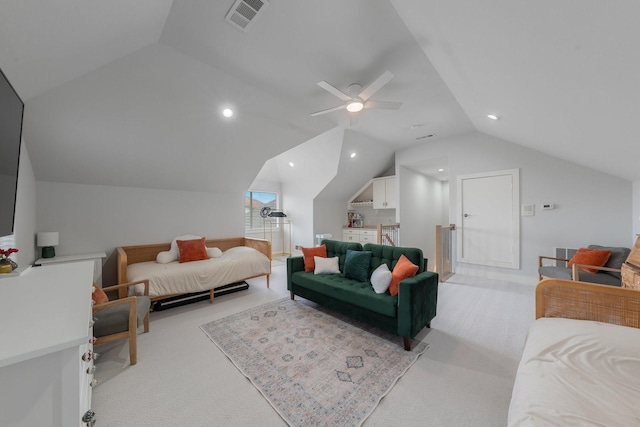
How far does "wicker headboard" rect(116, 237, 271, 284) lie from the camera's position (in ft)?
9.70

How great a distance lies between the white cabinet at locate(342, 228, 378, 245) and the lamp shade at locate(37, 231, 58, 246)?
18.5ft

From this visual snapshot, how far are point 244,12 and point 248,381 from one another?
289cm

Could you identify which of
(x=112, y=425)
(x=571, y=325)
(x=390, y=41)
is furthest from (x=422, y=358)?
(x=390, y=41)

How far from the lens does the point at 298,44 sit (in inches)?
89.6

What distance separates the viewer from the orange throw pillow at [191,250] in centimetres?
371

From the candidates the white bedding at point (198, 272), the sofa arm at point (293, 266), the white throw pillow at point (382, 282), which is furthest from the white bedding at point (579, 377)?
the white bedding at point (198, 272)

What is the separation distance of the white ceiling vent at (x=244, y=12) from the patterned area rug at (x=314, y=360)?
113 inches

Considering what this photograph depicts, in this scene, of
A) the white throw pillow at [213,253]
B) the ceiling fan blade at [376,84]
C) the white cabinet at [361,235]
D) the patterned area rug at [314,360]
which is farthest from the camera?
the white cabinet at [361,235]

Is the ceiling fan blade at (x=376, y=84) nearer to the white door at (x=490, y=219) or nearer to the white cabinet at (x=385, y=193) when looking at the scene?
the white door at (x=490, y=219)

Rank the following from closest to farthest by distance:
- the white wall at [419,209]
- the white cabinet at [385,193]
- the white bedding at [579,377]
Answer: the white bedding at [579,377] → the white wall at [419,209] → the white cabinet at [385,193]

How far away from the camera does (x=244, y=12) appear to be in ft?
6.25

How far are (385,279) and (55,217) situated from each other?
435 centimetres

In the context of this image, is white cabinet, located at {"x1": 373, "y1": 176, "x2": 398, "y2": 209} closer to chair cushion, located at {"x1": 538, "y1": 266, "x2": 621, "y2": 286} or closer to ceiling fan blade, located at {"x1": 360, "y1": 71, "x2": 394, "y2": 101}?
chair cushion, located at {"x1": 538, "y1": 266, "x2": 621, "y2": 286}

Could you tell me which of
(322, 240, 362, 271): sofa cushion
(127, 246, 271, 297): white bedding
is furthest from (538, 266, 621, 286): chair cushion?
(127, 246, 271, 297): white bedding
